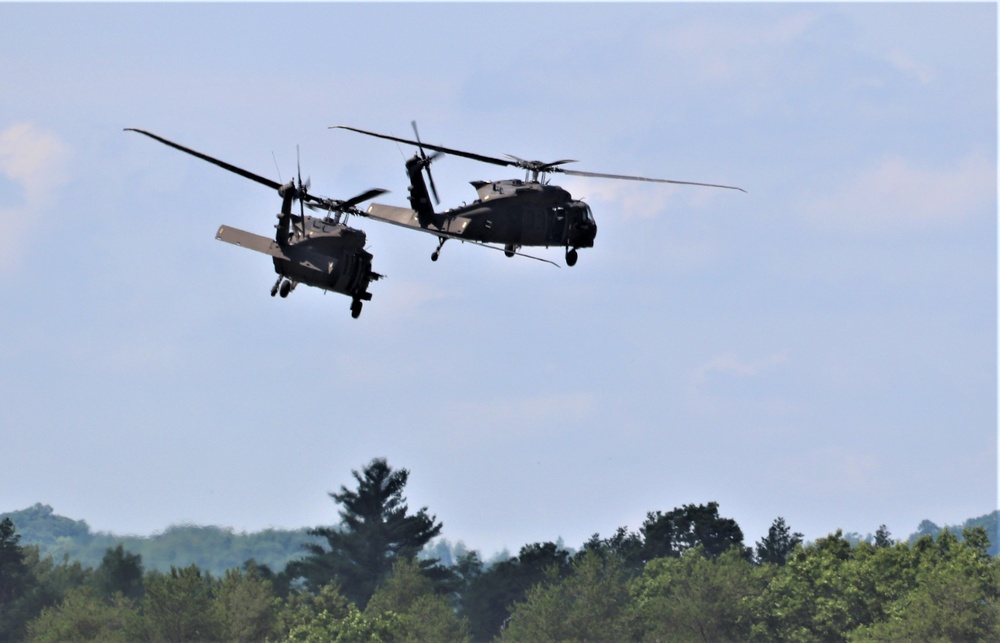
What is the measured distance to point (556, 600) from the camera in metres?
172

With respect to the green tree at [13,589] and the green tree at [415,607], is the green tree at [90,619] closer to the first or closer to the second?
the green tree at [13,589]

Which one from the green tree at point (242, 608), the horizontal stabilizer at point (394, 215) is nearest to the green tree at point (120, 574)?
the green tree at point (242, 608)

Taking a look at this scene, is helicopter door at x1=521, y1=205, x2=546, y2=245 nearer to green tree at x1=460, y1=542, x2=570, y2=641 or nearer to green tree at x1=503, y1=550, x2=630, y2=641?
green tree at x1=503, y1=550, x2=630, y2=641

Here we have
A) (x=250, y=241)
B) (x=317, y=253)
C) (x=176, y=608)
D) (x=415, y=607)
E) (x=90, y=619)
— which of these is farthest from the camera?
(x=415, y=607)

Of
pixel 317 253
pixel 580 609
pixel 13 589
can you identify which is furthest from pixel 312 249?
pixel 13 589

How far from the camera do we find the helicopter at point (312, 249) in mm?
69125

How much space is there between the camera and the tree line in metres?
156

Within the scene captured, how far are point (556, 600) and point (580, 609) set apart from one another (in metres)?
3.47

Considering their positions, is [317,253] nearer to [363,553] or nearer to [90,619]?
[90,619]

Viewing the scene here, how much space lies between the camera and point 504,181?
76.2 metres

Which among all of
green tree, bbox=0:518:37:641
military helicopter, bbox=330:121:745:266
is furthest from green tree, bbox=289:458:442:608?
military helicopter, bbox=330:121:745:266

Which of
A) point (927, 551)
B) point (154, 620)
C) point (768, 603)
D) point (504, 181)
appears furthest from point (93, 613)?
point (504, 181)

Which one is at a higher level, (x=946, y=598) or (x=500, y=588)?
(x=500, y=588)

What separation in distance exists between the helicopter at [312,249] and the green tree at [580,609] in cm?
10259
